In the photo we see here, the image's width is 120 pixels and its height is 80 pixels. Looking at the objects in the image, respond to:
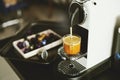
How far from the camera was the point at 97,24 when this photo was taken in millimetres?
763

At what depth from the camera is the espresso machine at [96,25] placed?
0.74 metres

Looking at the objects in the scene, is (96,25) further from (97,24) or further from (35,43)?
(35,43)

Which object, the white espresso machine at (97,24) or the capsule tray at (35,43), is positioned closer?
the white espresso machine at (97,24)

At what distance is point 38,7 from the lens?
2.78m

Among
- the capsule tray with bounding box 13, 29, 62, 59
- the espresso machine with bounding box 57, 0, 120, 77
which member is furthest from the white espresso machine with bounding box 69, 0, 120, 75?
the capsule tray with bounding box 13, 29, 62, 59

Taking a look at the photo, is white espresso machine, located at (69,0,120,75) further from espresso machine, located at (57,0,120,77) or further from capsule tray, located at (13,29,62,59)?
capsule tray, located at (13,29,62,59)

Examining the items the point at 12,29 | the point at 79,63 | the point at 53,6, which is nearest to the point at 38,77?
the point at 79,63

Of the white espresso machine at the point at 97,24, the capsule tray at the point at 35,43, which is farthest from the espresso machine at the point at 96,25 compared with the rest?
the capsule tray at the point at 35,43

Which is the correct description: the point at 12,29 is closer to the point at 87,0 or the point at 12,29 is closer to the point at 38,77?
the point at 38,77

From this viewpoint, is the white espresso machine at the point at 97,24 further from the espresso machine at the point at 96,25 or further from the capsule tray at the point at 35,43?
the capsule tray at the point at 35,43

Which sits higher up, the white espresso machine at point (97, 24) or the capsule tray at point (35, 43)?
the white espresso machine at point (97, 24)

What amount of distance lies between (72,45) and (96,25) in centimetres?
12

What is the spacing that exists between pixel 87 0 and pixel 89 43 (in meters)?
0.17

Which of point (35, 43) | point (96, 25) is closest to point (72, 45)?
point (96, 25)
